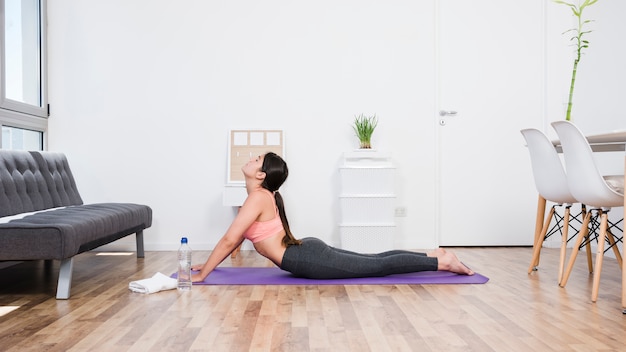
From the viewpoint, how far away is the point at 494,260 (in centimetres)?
418

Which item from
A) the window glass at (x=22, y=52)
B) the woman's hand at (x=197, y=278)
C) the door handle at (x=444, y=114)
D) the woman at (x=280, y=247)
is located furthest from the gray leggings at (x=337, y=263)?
the window glass at (x=22, y=52)

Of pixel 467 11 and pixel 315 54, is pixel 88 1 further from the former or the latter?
pixel 467 11

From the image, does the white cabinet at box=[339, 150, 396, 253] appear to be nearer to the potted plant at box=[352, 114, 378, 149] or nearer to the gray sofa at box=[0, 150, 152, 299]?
the potted plant at box=[352, 114, 378, 149]

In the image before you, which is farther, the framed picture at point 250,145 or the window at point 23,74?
the framed picture at point 250,145

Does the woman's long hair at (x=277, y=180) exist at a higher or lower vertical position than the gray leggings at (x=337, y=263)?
higher

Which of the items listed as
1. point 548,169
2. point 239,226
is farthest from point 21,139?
point 548,169

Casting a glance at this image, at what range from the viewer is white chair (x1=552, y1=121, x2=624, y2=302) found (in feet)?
9.13

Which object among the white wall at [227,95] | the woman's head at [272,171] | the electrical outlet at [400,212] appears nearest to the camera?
the woman's head at [272,171]

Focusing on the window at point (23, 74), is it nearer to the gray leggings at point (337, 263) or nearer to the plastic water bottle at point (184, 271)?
the plastic water bottle at point (184, 271)

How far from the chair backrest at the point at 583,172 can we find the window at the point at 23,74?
3493mm

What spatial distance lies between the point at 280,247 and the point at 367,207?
1.47m

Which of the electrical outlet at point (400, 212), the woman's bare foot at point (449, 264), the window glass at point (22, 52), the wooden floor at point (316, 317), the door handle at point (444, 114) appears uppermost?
the window glass at point (22, 52)

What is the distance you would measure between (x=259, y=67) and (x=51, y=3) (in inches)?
68.4

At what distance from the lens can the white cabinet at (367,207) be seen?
4.55 metres
